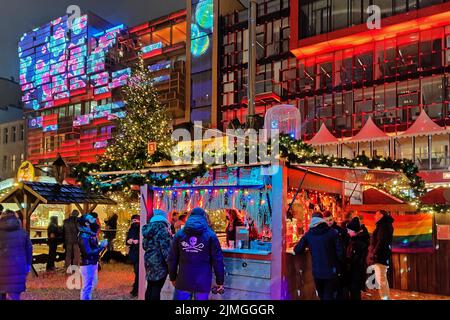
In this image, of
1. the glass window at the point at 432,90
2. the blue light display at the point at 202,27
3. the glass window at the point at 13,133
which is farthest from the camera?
the glass window at the point at 13,133

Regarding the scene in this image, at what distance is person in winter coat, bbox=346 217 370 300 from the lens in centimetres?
747

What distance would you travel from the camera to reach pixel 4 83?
160 feet

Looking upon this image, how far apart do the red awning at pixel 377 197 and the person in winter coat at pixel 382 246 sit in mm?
3386

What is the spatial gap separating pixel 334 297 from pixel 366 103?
18004 millimetres

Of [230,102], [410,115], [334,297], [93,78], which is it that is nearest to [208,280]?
[334,297]

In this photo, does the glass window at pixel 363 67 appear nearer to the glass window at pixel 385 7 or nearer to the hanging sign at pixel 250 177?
the glass window at pixel 385 7

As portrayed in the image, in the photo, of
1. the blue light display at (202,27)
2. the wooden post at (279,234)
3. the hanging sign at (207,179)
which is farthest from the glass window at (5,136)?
the wooden post at (279,234)

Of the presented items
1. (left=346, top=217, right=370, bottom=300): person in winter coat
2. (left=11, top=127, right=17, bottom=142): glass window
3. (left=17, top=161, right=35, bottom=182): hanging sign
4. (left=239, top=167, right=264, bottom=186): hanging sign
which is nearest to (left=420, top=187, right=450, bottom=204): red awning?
(left=346, top=217, right=370, bottom=300): person in winter coat

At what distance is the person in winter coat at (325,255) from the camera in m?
6.27

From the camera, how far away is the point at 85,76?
125ft

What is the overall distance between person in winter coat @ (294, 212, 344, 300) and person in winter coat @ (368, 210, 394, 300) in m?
1.95

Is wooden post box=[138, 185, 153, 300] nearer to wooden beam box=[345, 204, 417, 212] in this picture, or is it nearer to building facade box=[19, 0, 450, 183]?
wooden beam box=[345, 204, 417, 212]

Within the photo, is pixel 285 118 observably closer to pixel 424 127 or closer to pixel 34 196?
pixel 424 127

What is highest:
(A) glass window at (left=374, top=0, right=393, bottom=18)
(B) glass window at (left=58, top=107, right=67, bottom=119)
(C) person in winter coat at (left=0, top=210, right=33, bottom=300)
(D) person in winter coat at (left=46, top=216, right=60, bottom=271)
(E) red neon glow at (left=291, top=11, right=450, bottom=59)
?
(A) glass window at (left=374, top=0, right=393, bottom=18)
